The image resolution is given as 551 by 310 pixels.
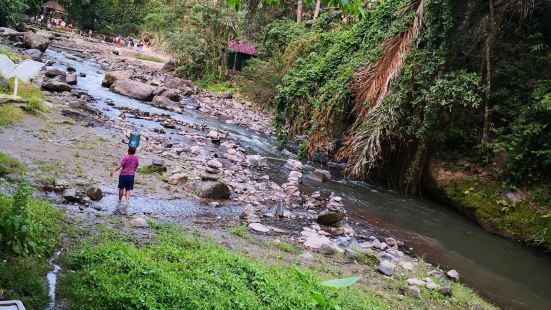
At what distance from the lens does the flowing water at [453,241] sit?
26.4 ft

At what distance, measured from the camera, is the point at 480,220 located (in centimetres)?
1143

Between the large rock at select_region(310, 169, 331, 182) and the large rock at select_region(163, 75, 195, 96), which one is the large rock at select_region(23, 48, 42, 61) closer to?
the large rock at select_region(163, 75, 195, 96)

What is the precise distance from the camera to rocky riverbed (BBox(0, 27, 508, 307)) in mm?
7246

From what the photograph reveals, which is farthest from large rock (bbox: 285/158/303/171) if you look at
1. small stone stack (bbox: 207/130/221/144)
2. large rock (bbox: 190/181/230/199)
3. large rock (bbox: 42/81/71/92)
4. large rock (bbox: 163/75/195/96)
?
large rock (bbox: 163/75/195/96)

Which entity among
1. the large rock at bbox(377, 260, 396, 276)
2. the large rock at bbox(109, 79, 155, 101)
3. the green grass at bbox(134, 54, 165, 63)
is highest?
the green grass at bbox(134, 54, 165, 63)

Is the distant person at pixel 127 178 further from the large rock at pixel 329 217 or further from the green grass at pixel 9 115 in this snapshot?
the green grass at pixel 9 115

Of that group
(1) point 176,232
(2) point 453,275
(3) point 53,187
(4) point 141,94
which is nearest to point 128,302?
(1) point 176,232

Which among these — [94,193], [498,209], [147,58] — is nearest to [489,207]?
[498,209]

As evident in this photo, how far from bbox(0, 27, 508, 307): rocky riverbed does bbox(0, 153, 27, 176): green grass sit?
0.70 ft

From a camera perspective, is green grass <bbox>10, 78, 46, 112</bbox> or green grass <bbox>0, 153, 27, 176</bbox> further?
green grass <bbox>10, 78, 46, 112</bbox>

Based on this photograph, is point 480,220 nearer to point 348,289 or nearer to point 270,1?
point 348,289

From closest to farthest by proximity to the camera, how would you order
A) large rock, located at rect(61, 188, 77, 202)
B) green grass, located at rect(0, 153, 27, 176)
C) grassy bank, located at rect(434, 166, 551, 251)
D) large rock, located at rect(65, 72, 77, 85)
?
large rock, located at rect(61, 188, 77, 202) → green grass, located at rect(0, 153, 27, 176) → grassy bank, located at rect(434, 166, 551, 251) → large rock, located at rect(65, 72, 77, 85)

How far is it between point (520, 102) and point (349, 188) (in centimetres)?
506

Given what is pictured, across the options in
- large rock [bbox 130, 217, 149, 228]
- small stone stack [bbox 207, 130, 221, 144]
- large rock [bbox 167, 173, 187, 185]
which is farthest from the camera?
small stone stack [bbox 207, 130, 221, 144]
